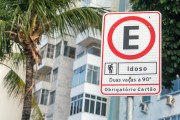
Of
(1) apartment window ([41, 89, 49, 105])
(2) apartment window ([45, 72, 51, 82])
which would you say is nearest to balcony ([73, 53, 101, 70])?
(1) apartment window ([41, 89, 49, 105])

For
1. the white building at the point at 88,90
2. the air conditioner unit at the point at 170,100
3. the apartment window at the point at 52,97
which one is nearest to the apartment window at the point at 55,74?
the apartment window at the point at 52,97

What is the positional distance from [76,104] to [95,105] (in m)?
1.44

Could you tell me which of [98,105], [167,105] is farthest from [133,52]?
[98,105]

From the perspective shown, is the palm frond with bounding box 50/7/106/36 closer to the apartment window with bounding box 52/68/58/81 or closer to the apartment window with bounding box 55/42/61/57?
the apartment window with bounding box 52/68/58/81

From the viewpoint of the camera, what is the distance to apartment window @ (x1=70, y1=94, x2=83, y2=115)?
106ft

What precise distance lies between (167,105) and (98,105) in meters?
7.97

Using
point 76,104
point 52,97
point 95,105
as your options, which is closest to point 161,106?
point 95,105

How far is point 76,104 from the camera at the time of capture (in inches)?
1296

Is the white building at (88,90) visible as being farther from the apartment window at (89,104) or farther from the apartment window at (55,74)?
the apartment window at (55,74)

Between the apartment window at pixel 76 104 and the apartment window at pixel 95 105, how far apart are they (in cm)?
45

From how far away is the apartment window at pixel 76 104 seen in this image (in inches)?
1274

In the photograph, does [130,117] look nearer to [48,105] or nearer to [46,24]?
[46,24]

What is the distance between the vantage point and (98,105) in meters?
32.9

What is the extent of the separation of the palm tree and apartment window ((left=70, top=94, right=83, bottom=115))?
75.5 ft
